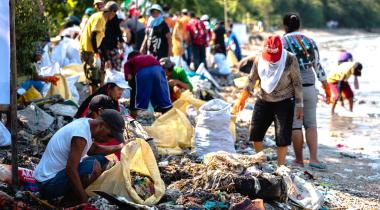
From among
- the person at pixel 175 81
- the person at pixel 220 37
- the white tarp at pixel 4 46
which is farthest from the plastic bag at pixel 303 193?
the person at pixel 220 37

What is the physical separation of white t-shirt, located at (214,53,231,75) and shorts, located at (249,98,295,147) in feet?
34.8

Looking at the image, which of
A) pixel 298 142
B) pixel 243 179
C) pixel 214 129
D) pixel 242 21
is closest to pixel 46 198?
pixel 243 179

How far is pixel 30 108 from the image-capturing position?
8547 mm

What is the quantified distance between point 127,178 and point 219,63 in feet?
42.0

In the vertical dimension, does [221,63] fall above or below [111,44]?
below

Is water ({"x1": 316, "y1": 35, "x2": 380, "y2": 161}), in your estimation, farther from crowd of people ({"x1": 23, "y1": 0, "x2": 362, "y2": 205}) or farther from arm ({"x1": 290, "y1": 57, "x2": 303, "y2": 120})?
arm ({"x1": 290, "y1": 57, "x2": 303, "y2": 120})

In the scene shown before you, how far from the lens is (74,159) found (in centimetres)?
525

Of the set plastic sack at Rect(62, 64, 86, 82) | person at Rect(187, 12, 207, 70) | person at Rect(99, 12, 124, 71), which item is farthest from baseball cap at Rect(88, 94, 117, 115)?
person at Rect(187, 12, 207, 70)

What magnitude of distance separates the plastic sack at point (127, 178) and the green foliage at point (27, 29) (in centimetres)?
364

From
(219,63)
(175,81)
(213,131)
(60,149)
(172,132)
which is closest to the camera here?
(60,149)

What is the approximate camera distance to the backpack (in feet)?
25.5

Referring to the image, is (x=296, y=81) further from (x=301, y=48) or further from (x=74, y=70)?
(x=74, y=70)

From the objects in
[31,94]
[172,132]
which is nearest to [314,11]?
[31,94]

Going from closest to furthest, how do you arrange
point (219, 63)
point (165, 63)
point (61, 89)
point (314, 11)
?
point (165, 63) → point (61, 89) → point (219, 63) → point (314, 11)
